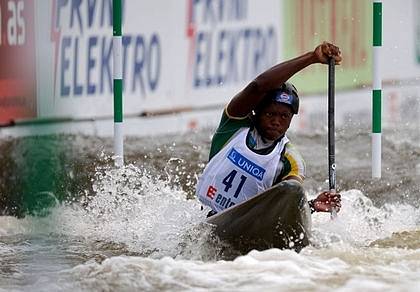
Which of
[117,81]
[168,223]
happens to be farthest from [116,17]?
[168,223]

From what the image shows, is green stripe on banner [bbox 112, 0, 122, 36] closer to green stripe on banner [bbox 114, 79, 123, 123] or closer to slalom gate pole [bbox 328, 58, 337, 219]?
green stripe on banner [bbox 114, 79, 123, 123]

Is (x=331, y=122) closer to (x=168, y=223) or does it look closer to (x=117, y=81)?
(x=168, y=223)

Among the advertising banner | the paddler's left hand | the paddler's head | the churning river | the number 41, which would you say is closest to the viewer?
the churning river

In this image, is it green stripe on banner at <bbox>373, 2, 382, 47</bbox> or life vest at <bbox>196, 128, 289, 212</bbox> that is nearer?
life vest at <bbox>196, 128, 289, 212</bbox>

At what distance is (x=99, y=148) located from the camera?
10.1 m

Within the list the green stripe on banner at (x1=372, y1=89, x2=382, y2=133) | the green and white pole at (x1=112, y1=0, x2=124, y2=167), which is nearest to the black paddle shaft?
the green and white pole at (x1=112, y1=0, x2=124, y2=167)

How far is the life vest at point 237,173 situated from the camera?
7383 mm

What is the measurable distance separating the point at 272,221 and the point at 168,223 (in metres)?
1.48

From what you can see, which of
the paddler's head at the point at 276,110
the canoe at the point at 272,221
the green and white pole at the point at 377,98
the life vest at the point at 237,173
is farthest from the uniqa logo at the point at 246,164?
the green and white pole at the point at 377,98

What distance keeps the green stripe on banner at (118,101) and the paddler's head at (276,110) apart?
1.91 m

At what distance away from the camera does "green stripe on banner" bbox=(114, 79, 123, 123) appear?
9125 mm

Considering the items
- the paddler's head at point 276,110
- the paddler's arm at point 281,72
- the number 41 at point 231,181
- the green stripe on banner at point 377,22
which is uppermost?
the green stripe on banner at point 377,22

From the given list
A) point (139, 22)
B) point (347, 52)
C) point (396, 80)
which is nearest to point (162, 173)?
point (139, 22)

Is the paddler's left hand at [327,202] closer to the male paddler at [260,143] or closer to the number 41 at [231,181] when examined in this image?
the male paddler at [260,143]
